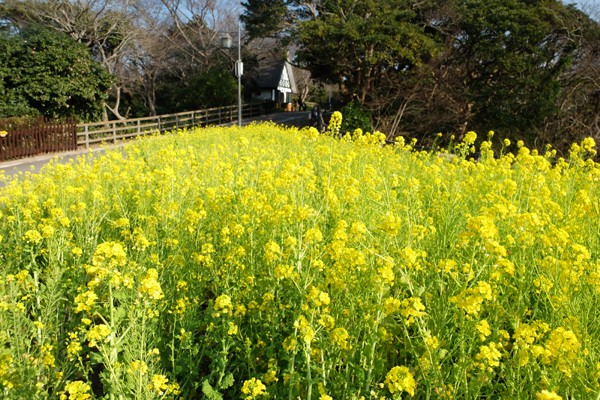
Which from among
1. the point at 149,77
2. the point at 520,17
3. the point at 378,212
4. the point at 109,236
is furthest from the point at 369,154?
the point at 149,77

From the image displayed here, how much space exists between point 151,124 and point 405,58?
11.3 meters

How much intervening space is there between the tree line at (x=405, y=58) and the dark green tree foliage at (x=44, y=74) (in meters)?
0.04

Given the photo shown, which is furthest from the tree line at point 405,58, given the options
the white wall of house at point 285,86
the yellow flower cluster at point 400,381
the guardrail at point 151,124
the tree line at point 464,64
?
the white wall of house at point 285,86

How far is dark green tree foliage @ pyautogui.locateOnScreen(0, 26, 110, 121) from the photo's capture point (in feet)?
54.1

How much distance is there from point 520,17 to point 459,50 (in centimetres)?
250

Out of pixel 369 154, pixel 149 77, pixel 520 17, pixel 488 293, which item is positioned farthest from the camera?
pixel 149 77

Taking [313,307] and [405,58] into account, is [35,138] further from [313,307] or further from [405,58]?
[313,307]

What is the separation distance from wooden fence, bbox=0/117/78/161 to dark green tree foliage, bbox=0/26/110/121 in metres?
1.86

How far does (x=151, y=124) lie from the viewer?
65.7ft

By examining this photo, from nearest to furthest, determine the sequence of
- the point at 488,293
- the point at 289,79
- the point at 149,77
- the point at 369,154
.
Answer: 1. the point at 488,293
2. the point at 369,154
3. the point at 149,77
4. the point at 289,79

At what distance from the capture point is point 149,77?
95.9 ft

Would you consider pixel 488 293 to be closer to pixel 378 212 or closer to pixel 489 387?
pixel 489 387

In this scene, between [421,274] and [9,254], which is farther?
[9,254]

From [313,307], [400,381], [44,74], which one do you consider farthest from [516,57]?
[44,74]
